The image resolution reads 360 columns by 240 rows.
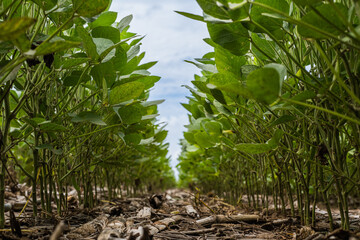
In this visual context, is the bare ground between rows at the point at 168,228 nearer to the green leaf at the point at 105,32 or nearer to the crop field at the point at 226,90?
the crop field at the point at 226,90

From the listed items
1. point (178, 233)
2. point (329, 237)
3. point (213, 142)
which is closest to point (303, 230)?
point (329, 237)

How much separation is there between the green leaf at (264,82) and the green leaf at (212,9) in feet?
0.80

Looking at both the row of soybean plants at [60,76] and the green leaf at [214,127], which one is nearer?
the row of soybean plants at [60,76]

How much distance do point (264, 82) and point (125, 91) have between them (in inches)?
20.5


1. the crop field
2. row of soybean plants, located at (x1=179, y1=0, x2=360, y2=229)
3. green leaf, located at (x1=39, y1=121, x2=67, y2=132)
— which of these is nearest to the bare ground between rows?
the crop field

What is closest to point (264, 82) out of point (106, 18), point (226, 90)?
point (226, 90)

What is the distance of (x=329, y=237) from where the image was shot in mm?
678

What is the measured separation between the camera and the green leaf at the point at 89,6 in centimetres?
72

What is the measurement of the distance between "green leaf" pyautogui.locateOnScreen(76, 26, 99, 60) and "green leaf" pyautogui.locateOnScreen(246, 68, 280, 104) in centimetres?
50

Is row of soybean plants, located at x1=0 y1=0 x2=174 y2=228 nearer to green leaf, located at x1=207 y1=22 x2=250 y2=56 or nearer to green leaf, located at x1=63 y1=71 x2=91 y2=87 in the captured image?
green leaf, located at x1=63 y1=71 x2=91 y2=87

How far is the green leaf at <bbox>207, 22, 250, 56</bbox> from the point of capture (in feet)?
2.71

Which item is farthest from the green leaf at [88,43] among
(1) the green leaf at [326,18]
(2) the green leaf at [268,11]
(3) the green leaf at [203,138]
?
(3) the green leaf at [203,138]

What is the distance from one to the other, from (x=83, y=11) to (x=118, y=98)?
1.02 feet

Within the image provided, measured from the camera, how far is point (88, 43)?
2.80ft
